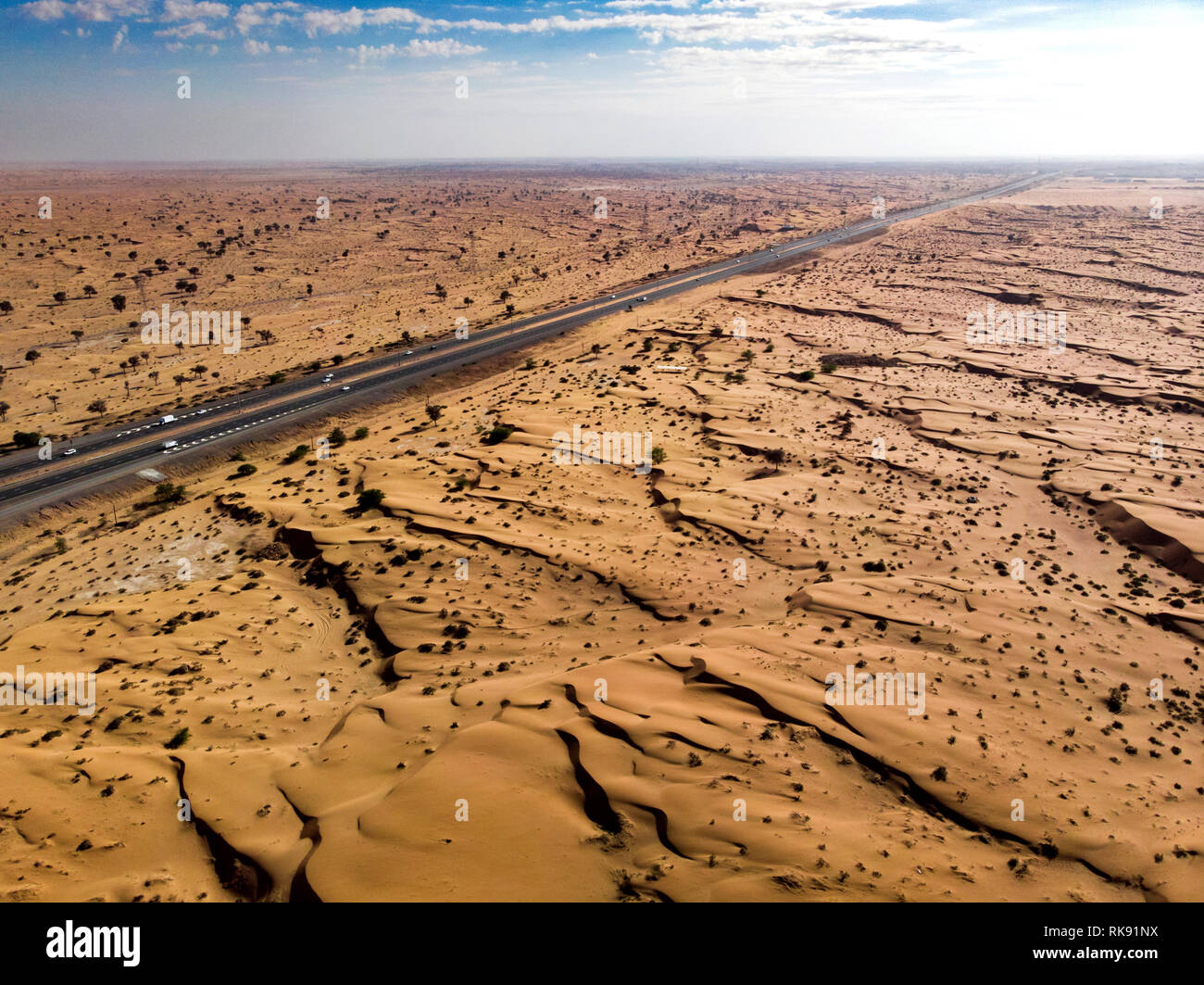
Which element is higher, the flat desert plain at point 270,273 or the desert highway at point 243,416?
→ the flat desert plain at point 270,273

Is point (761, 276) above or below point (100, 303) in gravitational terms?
above

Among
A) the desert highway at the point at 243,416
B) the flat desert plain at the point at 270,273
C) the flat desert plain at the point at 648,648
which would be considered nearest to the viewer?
the flat desert plain at the point at 648,648

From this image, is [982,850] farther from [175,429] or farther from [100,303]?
[100,303]

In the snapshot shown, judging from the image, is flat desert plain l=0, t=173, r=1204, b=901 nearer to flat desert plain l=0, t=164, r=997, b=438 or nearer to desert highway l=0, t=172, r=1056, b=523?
desert highway l=0, t=172, r=1056, b=523

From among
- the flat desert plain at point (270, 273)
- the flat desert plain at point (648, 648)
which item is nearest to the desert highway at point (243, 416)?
the flat desert plain at point (648, 648)

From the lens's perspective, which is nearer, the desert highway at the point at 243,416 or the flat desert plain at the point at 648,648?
the flat desert plain at the point at 648,648

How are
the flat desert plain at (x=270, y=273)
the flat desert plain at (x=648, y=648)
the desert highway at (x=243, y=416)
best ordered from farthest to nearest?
the flat desert plain at (x=270, y=273) → the desert highway at (x=243, y=416) → the flat desert plain at (x=648, y=648)

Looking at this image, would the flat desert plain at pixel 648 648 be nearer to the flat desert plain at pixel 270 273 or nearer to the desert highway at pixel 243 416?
the desert highway at pixel 243 416
